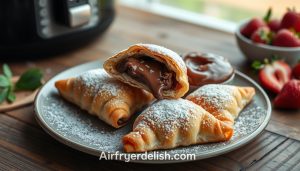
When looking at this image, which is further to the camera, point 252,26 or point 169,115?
point 252,26

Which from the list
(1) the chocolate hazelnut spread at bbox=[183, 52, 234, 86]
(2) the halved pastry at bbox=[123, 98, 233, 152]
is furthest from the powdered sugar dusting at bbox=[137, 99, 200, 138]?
(1) the chocolate hazelnut spread at bbox=[183, 52, 234, 86]

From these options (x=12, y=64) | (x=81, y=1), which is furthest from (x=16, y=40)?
(x=81, y=1)

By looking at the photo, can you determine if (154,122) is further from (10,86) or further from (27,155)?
(10,86)

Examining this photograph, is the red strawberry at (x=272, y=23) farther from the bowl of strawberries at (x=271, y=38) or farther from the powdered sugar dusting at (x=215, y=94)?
the powdered sugar dusting at (x=215, y=94)

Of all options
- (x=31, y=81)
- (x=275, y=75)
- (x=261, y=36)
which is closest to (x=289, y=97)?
(x=275, y=75)

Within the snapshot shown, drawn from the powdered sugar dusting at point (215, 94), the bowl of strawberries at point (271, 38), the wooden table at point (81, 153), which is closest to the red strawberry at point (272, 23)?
the bowl of strawberries at point (271, 38)

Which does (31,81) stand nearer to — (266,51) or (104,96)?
(104,96)

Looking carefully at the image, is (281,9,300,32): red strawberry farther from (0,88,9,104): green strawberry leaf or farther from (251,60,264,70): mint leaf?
(0,88,9,104): green strawberry leaf
